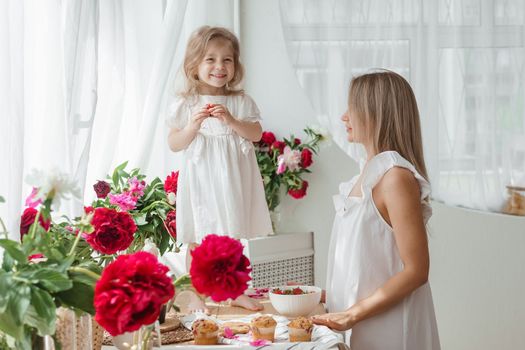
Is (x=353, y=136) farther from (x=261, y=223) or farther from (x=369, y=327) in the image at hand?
(x=261, y=223)

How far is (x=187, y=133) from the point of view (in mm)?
2598

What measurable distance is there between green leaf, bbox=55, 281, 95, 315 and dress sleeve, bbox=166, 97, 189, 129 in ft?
5.53

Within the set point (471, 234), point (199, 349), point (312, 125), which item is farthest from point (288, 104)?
point (199, 349)

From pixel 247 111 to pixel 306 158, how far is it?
0.62 metres

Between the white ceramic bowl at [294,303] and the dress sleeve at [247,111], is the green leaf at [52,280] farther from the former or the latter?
the dress sleeve at [247,111]

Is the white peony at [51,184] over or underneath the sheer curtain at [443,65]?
underneath

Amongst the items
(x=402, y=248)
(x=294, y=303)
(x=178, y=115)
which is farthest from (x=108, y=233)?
(x=178, y=115)

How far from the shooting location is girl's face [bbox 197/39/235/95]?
267 centimetres

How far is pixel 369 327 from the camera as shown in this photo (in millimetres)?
1807

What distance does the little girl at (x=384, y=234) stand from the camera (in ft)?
5.72

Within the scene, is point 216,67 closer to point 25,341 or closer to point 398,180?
point 398,180

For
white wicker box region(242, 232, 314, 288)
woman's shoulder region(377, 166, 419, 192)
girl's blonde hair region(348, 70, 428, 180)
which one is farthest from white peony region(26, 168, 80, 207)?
white wicker box region(242, 232, 314, 288)

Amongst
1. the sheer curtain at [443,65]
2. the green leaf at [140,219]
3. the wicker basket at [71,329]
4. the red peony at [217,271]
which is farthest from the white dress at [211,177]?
the red peony at [217,271]

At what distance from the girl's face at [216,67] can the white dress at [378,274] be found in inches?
38.2
